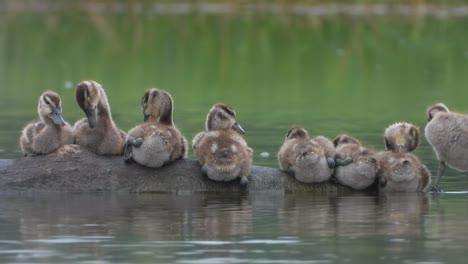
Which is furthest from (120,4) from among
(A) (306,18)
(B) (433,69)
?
(B) (433,69)

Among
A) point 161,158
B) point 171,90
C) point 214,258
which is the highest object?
point 171,90

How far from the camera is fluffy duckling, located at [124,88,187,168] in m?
14.3

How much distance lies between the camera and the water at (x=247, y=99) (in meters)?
11.5

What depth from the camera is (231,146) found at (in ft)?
47.0

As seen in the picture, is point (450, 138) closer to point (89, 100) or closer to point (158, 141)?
point (158, 141)

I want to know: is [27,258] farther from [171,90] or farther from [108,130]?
[171,90]

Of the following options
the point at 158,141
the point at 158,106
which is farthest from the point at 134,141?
the point at 158,106

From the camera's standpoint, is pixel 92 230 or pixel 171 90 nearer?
pixel 92 230

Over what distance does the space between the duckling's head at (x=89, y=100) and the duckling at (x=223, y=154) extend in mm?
1026

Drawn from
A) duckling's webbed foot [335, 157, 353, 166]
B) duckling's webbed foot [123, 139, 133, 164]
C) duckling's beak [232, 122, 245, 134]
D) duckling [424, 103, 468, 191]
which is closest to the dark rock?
duckling's webbed foot [123, 139, 133, 164]

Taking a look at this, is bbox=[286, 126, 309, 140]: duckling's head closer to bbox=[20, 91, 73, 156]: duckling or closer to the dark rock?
the dark rock

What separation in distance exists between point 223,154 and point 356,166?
4.25ft

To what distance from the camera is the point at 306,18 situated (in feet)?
140

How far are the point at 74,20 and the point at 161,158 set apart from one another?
1136 inches
